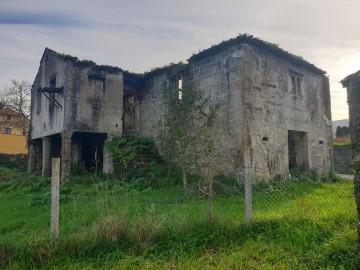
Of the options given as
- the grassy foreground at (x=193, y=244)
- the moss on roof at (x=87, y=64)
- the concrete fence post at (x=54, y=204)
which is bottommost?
the grassy foreground at (x=193, y=244)

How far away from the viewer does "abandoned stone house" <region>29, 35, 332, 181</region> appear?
11711 millimetres

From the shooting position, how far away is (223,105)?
39.6 feet

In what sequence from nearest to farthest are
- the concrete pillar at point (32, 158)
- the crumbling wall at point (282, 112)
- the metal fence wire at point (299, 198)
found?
the metal fence wire at point (299, 198)
the crumbling wall at point (282, 112)
the concrete pillar at point (32, 158)

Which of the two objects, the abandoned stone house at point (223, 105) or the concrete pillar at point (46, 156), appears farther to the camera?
the concrete pillar at point (46, 156)

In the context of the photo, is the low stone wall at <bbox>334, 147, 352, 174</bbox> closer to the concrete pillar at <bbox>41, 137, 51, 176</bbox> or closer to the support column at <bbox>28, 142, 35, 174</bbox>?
the concrete pillar at <bbox>41, 137, 51, 176</bbox>

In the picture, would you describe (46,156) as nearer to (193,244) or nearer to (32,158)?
(32,158)

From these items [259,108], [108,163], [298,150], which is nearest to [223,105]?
[259,108]

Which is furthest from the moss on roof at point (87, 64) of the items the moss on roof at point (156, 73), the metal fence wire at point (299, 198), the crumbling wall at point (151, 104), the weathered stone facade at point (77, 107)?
the metal fence wire at point (299, 198)

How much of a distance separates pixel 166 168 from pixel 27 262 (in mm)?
9331

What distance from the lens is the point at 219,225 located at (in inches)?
191

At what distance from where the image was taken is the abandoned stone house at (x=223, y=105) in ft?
38.4

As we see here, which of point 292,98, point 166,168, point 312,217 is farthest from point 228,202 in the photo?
point 292,98

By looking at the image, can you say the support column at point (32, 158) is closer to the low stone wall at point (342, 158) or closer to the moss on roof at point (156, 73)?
the moss on roof at point (156, 73)

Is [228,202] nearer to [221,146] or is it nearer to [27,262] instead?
[221,146]
